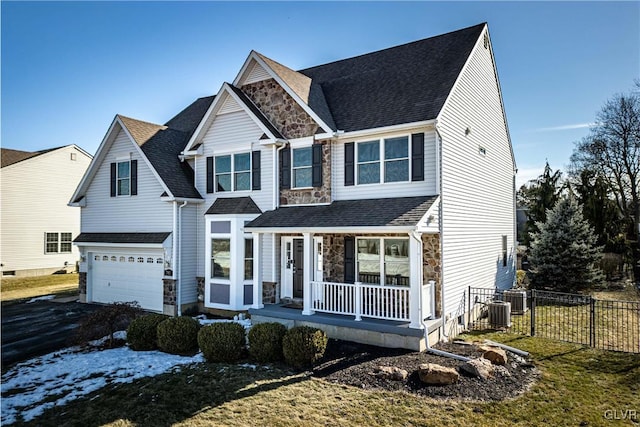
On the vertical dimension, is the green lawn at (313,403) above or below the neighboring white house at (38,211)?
below

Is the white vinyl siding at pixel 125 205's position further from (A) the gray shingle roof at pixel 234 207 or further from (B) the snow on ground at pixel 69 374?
(B) the snow on ground at pixel 69 374

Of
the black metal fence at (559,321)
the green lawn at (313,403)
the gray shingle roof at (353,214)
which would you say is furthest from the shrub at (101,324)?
the black metal fence at (559,321)

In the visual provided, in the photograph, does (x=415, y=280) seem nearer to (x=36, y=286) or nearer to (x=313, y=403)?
(x=313, y=403)

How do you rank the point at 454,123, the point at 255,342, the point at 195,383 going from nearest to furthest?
the point at 195,383
the point at 255,342
the point at 454,123

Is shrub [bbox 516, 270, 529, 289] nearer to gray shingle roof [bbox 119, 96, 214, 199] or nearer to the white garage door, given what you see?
gray shingle roof [bbox 119, 96, 214, 199]

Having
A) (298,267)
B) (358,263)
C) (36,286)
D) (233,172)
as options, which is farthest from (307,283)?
(36,286)

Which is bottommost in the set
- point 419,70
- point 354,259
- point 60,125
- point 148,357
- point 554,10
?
point 148,357

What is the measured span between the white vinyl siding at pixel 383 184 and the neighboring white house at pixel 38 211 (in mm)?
24114

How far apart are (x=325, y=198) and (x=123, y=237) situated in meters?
9.20

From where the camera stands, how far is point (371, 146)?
12633mm

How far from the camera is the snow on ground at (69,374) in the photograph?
24.0 ft

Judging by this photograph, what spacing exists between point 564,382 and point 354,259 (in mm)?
6435

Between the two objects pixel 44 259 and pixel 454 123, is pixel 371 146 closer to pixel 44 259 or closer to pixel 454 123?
pixel 454 123

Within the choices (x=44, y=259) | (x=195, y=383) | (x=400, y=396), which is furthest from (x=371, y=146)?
(x=44, y=259)
